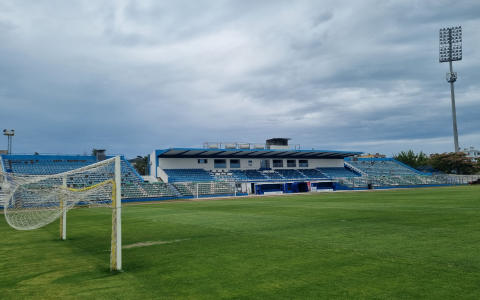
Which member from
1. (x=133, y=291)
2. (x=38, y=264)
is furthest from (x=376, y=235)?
(x=38, y=264)

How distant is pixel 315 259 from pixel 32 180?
32.0 feet

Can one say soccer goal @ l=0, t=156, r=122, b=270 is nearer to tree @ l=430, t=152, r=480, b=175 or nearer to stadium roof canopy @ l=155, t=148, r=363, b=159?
stadium roof canopy @ l=155, t=148, r=363, b=159

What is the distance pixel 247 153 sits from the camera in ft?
213

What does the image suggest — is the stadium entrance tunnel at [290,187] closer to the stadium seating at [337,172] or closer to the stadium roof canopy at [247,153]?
the stadium seating at [337,172]

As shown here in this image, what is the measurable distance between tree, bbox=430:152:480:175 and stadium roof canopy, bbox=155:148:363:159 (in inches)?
904

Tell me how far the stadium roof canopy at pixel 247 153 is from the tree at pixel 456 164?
23.0 m

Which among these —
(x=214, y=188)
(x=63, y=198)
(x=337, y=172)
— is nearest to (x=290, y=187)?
(x=337, y=172)

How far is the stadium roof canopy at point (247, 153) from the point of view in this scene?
59031 millimetres

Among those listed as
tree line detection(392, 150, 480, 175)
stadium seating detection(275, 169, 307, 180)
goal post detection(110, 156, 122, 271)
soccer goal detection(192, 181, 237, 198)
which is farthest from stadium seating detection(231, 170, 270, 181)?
goal post detection(110, 156, 122, 271)

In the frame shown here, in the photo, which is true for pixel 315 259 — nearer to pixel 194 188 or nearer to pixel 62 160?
pixel 194 188

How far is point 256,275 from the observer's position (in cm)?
762

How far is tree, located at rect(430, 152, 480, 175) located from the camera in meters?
77.4

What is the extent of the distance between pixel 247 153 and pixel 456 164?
47.4 meters

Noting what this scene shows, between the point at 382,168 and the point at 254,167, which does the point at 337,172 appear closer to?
the point at 382,168
